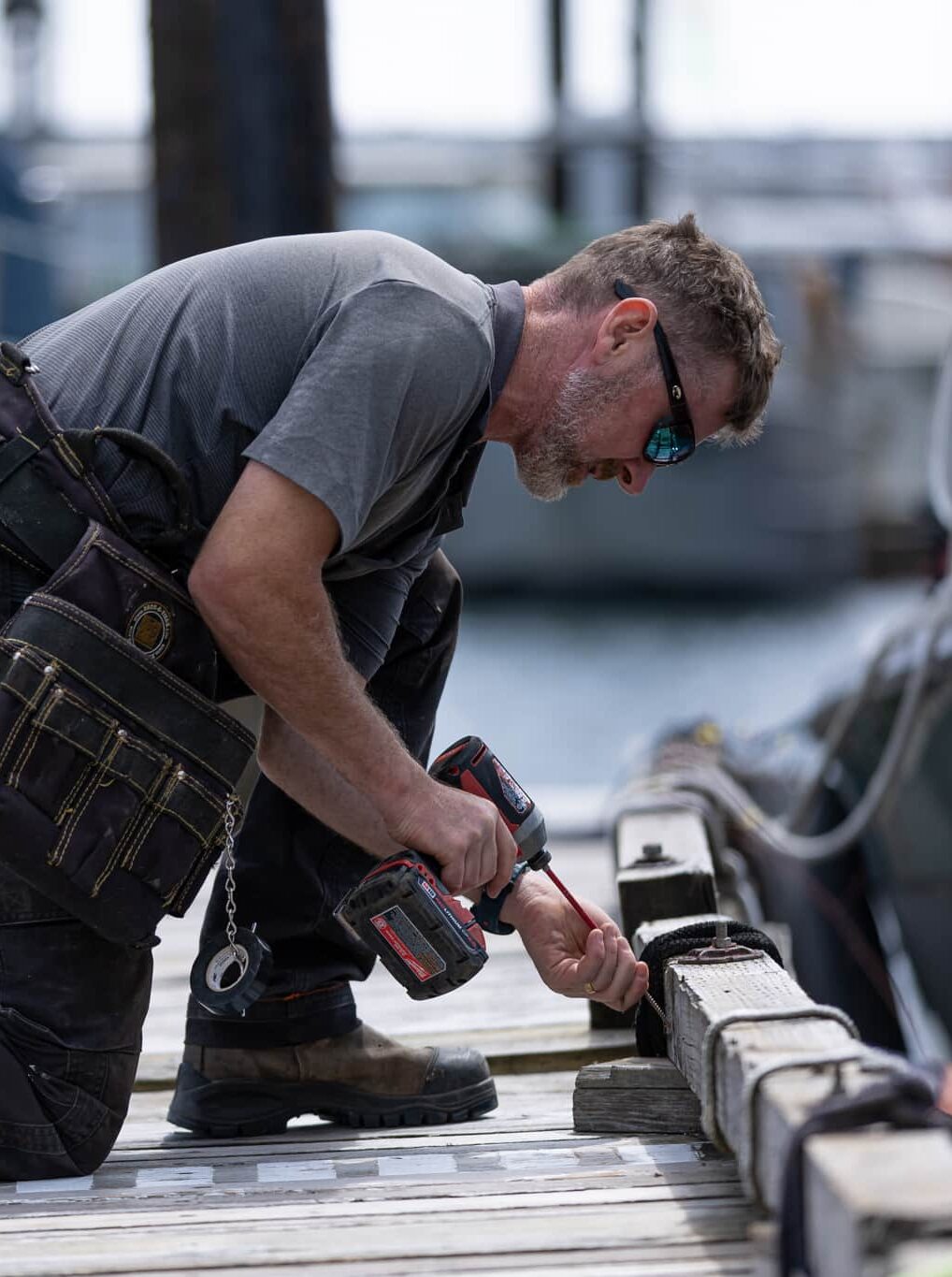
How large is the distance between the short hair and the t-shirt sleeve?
256mm

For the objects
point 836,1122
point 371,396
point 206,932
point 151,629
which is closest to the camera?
point 836,1122

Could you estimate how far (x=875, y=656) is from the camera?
5.19 meters

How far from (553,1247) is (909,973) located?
394 centimetres

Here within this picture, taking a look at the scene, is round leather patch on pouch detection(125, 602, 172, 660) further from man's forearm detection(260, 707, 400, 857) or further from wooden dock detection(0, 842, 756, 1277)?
wooden dock detection(0, 842, 756, 1277)

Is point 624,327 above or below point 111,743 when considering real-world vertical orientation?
above

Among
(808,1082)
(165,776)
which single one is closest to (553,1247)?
(808,1082)

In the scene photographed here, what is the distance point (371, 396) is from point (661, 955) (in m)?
0.93

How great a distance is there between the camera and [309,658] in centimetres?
222

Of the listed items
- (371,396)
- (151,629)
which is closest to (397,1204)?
(151,629)

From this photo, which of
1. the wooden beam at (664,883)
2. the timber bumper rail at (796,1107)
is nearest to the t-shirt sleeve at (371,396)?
the timber bumper rail at (796,1107)

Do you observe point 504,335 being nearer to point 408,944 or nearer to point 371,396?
point 371,396

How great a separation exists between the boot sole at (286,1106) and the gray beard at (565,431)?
0.93 m

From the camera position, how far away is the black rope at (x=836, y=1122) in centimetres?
155

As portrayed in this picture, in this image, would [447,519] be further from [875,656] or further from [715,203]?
[715,203]
